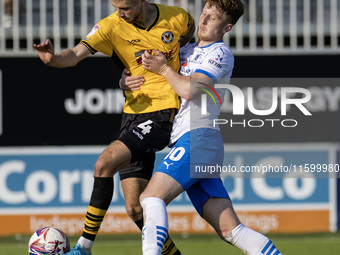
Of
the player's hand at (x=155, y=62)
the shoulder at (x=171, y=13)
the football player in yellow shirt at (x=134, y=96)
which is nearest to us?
the player's hand at (x=155, y=62)

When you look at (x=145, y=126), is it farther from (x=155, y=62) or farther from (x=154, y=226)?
(x=154, y=226)

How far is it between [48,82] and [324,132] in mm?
3629

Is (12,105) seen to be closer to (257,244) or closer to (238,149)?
(238,149)

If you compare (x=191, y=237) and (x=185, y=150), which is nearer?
(x=185, y=150)

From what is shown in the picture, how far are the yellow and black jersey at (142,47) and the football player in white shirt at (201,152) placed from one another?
0.36 meters

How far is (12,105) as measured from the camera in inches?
391

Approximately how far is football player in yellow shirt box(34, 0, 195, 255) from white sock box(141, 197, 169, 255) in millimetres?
582

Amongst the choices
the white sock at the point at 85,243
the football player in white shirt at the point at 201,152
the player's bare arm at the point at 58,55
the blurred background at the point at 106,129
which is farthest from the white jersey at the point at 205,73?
the blurred background at the point at 106,129

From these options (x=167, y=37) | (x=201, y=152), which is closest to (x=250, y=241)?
(x=201, y=152)

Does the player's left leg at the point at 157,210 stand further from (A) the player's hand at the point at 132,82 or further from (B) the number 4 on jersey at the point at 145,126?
(A) the player's hand at the point at 132,82

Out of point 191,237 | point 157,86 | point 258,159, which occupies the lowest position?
point 191,237

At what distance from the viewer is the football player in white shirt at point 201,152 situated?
197 inches

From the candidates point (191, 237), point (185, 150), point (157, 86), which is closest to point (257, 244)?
point (185, 150)

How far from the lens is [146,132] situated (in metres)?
5.61
